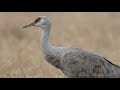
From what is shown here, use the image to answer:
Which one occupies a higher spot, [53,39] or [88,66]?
[88,66]

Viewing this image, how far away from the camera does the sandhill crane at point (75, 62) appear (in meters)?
15.4

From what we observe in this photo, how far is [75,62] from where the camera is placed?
15.5 m

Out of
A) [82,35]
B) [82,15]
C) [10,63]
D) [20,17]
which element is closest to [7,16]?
[20,17]

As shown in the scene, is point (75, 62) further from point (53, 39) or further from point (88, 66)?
point (53, 39)

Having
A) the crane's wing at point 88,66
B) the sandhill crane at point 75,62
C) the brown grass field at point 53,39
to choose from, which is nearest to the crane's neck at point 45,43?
the sandhill crane at point 75,62

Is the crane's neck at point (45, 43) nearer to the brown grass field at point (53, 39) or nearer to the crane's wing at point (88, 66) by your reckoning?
the crane's wing at point (88, 66)

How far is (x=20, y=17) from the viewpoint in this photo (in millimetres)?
29141

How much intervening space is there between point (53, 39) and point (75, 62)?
30.9 ft

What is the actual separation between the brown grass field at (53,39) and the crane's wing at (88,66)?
134 centimetres

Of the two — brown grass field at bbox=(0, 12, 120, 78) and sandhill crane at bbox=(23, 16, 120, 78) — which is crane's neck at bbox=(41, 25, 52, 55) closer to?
sandhill crane at bbox=(23, 16, 120, 78)

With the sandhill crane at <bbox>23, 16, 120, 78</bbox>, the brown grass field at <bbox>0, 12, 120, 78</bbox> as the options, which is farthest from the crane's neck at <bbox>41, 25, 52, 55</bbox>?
the brown grass field at <bbox>0, 12, 120, 78</bbox>

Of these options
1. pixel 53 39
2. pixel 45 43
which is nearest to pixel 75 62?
pixel 45 43
